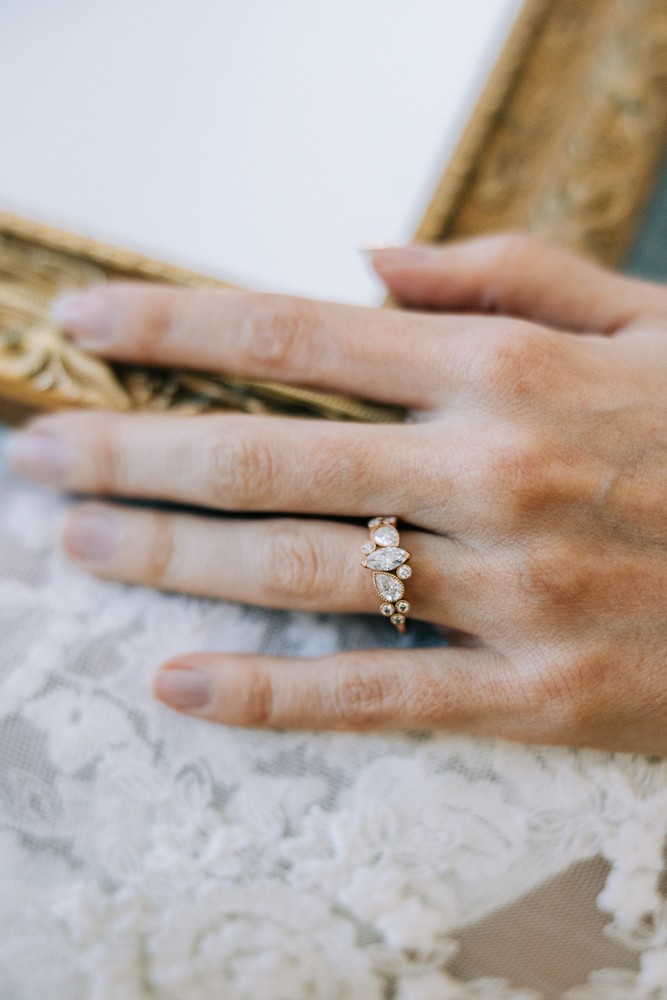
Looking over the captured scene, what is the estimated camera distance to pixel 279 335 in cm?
63

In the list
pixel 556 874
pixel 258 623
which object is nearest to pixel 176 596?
pixel 258 623

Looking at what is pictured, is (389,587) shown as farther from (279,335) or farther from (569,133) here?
(569,133)

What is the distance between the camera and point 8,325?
65 centimetres

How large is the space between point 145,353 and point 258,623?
250mm

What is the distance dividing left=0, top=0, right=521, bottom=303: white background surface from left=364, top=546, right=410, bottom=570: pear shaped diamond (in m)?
0.28

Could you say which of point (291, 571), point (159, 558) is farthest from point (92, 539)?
point (291, 571)

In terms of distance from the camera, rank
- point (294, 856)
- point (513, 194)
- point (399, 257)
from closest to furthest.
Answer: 1. point (294, 856)
2. point (399, 257)
3. point (513, 194)

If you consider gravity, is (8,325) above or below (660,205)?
below

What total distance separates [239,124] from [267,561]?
16.9 inches

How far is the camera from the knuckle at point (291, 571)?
0.59 meters

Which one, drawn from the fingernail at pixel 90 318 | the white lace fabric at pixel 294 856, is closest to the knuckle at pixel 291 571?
the white lace fabric at pixel 294 856

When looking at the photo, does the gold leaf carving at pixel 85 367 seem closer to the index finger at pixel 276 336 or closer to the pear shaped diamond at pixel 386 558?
the index finger at pixel 276 336

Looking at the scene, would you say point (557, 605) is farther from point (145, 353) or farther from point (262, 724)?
point (145, 353)

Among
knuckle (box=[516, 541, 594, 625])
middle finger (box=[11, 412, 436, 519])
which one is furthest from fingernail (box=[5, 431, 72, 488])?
knuckle (box=[516, 541, 594, 625])
